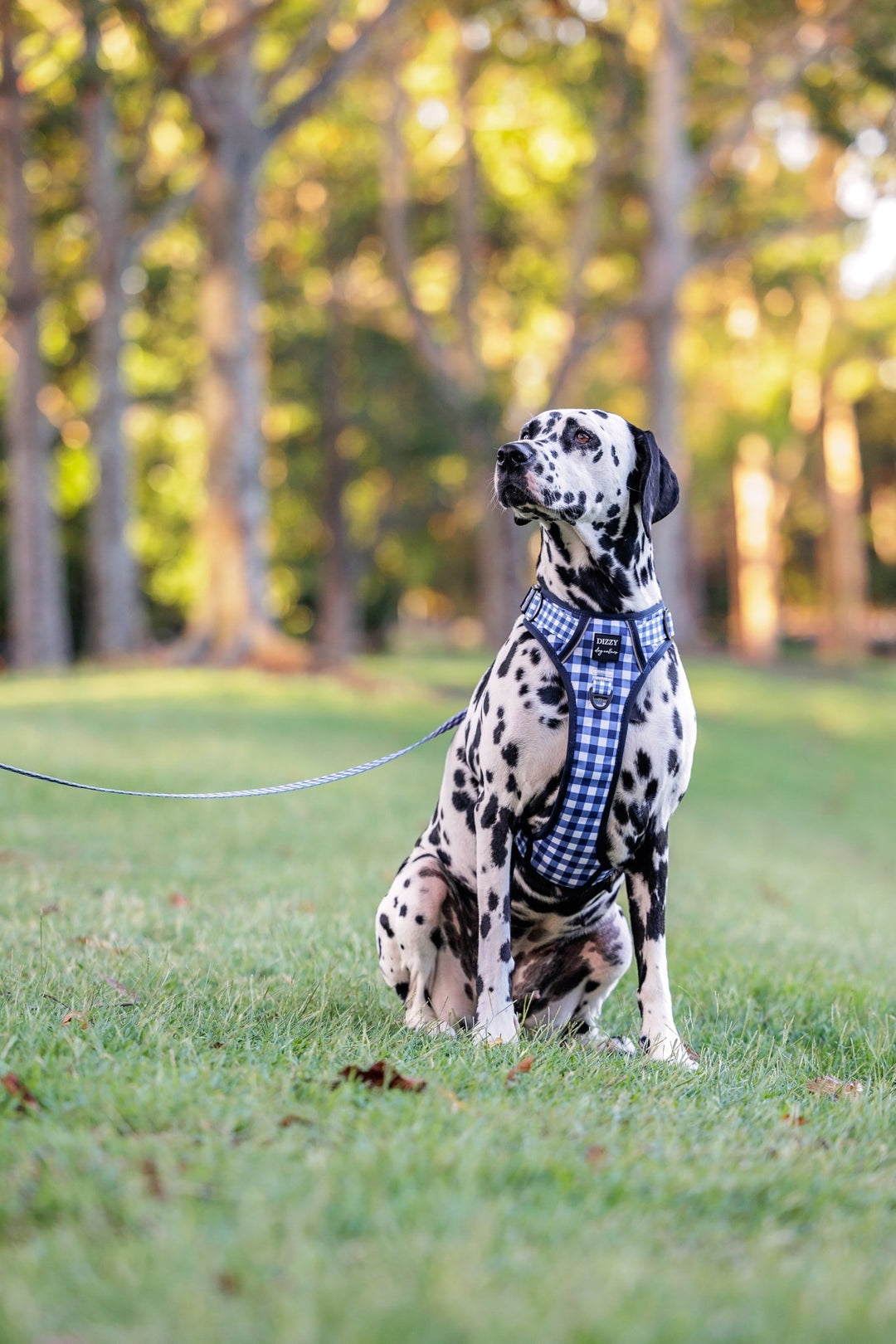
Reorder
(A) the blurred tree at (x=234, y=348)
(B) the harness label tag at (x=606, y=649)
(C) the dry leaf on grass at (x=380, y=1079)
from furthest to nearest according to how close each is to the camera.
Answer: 1. (A) the blurred tree at (x=234, y=348)
2. (B) the harness label tag at (x=606, y=649)
3. (C) the dry leaf on grass at (x=380, y=1079)

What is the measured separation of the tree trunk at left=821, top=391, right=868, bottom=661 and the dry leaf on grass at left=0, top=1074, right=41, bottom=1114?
3556 centimetres

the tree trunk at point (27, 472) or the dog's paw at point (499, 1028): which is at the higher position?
the tree trunk at point (27, 472)

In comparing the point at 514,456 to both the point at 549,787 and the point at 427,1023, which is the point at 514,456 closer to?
the point at 549,787

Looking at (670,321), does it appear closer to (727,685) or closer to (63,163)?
(727,685)

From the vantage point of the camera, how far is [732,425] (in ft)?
113

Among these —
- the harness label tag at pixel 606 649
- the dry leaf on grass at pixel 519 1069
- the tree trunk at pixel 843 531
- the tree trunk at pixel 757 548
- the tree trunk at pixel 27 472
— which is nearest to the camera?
the dry leaf on grass at pixel 519 1069

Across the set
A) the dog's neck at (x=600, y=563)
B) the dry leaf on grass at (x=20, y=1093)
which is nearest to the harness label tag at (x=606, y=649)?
the dog's neck at (x=600, y=563)

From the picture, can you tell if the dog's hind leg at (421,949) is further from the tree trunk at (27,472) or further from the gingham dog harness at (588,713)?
the tree trunk at (27,472)

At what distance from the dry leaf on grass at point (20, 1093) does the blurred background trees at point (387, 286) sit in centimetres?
1562

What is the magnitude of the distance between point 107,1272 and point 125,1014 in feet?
5.74

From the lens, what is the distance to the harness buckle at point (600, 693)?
439 cm

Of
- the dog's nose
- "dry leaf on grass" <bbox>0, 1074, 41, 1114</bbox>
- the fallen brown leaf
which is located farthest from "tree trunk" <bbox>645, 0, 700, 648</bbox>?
the fallen brown leaf

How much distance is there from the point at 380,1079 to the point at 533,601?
169 cm

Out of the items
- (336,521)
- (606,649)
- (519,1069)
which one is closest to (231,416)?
(336,521)
